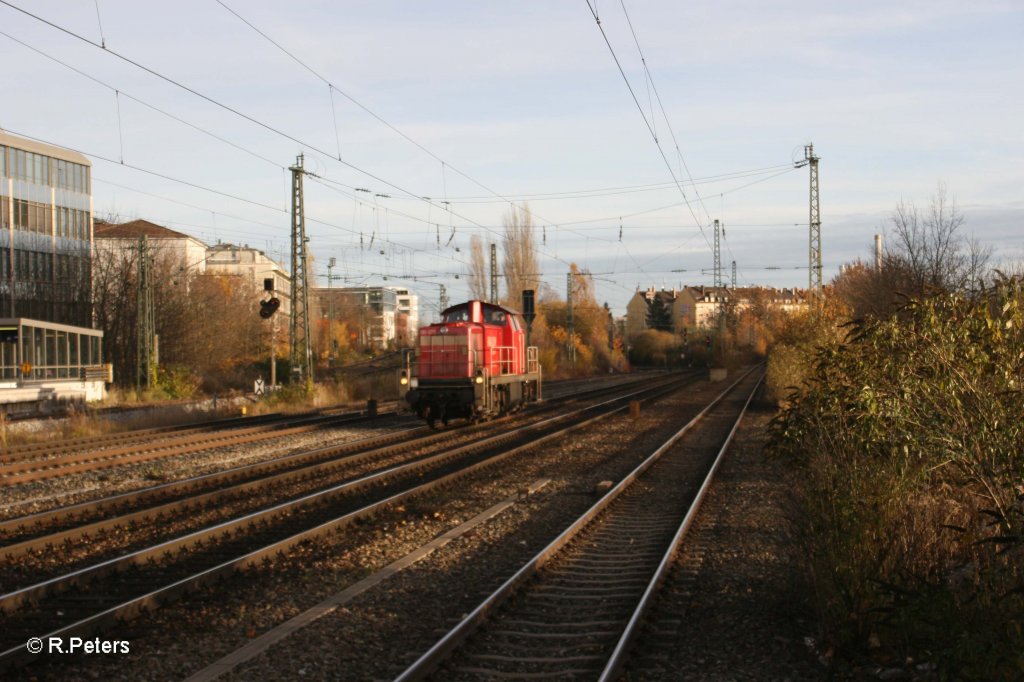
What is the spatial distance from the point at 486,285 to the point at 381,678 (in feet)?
213

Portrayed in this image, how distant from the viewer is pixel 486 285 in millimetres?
70750

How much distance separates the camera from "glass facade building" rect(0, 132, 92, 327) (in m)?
53.4

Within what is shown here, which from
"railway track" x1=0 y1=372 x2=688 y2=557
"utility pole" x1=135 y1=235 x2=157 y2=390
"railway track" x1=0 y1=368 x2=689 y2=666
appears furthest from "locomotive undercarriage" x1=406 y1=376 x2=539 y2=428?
"utility pole" x1=135 y1=235 x2=157 y2=390

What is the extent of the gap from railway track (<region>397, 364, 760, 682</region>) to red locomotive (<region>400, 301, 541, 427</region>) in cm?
1027

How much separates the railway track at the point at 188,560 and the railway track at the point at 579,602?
2663mm

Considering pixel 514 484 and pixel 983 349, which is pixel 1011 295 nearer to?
pixel 983 349

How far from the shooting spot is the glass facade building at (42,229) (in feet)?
175

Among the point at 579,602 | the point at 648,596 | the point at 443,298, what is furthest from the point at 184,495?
the point at 443,298

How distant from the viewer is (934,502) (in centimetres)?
892

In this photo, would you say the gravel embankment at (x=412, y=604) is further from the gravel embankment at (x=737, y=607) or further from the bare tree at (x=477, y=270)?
the bare tree at (x=477, y=270)

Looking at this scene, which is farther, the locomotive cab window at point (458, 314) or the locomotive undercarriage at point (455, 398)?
the locomotive cab window at point (458, 314)

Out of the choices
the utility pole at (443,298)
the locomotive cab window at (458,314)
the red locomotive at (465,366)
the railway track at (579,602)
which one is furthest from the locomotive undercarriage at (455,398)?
the utility pole at (443,298)

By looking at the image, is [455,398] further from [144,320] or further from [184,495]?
[144,320]

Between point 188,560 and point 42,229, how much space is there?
57.5 metres
